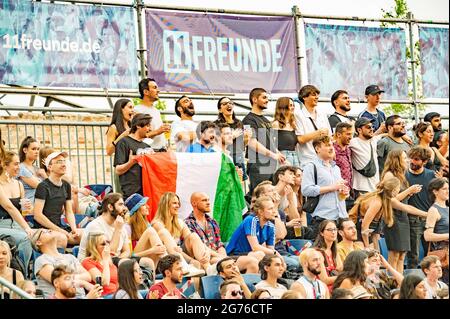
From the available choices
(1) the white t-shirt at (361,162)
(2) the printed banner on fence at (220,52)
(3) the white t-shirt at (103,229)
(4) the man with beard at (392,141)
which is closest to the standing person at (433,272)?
(1) the white t-shirt at (361,162)

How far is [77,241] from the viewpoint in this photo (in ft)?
41.1

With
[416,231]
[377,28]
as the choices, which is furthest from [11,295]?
[377,28]

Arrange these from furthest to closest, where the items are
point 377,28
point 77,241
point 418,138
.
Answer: point 377,28
point 418,138
point 77,241

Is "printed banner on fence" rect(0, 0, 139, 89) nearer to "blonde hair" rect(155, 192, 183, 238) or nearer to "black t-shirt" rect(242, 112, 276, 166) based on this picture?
"black t-shirt" rect(242, 112, 276, 166)

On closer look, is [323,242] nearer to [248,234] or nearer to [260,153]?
[248,234]

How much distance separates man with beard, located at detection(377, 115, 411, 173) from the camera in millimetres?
14906

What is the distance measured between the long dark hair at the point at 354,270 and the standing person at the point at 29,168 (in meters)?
3.16

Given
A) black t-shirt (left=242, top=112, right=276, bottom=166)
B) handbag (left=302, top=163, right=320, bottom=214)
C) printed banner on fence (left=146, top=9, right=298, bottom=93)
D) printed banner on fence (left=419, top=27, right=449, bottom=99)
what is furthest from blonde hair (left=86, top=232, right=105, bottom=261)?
printed banner on fence (left=419, top=27, right=449, bottom=99)

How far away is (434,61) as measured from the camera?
17.5m

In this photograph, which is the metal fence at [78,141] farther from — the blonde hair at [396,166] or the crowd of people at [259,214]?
the blonde hair at [396,166]

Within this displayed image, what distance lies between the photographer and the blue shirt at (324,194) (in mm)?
13781
